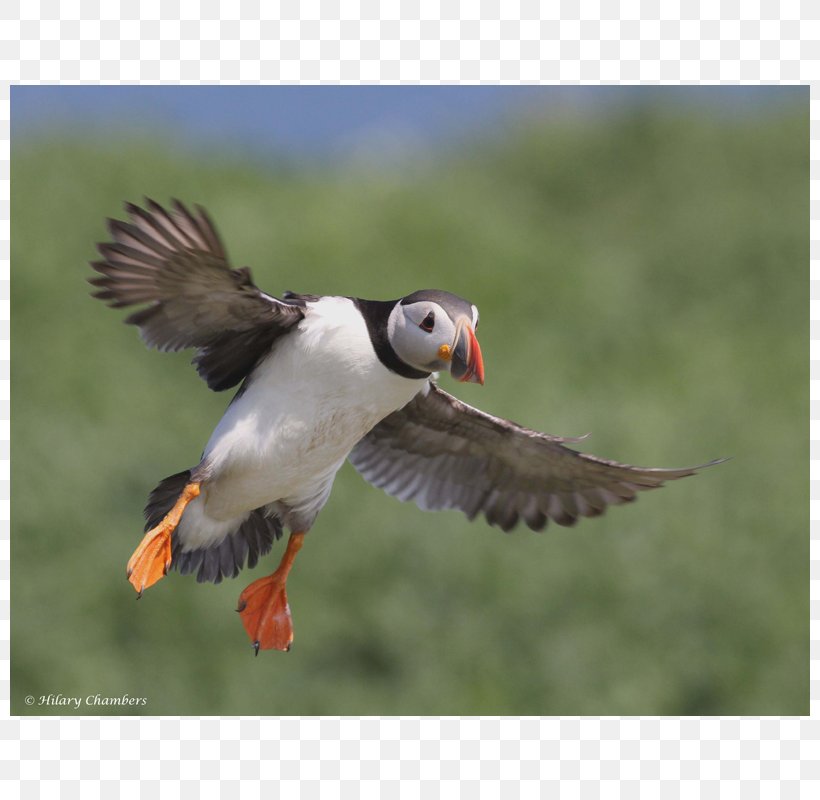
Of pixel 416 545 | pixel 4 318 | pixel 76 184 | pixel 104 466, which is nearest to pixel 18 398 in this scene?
pixel 104 466

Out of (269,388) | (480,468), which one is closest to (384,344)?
(269,388)

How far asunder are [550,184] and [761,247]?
584cm

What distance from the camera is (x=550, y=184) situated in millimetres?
29984

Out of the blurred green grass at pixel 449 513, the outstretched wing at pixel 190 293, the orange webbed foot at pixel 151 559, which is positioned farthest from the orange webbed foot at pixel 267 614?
the blurred green grass at pixel 449 513

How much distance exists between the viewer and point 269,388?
558 cm

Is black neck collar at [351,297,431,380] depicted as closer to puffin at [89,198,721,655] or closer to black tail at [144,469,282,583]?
puffin at [89,198,721,655]

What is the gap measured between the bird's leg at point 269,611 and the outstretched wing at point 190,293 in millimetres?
847

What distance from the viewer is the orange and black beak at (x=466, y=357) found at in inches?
186

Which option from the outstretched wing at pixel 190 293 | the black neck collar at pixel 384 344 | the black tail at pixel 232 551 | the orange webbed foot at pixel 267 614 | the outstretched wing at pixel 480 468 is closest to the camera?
the outstretched wing at pixel 190 293

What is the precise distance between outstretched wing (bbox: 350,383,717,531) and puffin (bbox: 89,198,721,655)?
0.01 metres

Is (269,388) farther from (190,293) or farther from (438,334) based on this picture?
(438,334)

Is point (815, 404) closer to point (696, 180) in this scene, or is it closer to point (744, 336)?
point (744, 336)

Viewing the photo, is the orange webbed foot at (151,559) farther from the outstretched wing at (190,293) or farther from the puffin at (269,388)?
the outstretched wing at (190,293)

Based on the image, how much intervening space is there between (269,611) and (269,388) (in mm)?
1029
